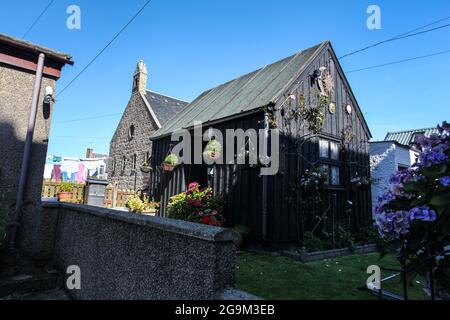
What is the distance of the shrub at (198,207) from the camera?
275 inches

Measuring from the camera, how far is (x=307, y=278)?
14.8ft

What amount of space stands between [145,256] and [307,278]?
3.03 m

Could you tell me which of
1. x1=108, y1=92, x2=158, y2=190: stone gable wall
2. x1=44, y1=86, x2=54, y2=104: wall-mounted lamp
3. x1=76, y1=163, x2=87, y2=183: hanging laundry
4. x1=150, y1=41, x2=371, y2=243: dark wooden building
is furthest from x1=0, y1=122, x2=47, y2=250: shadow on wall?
x1=76, y1=163, x2=87, y2=183: hanging laundry

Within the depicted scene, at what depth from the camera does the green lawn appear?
12.3ft

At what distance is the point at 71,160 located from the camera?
2711cm

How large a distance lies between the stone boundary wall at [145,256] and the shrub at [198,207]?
3.19 m

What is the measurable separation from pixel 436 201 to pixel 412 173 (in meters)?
0.38

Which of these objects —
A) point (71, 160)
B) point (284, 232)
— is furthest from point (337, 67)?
point (71, 160)

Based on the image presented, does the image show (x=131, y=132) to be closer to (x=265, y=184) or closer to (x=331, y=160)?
(x=265, y=184)

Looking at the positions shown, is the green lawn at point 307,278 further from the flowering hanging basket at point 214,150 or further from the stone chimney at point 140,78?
the stone chimney at point 140,78

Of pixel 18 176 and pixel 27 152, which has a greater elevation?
pixel 27 152

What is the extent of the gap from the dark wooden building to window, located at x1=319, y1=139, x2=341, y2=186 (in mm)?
29

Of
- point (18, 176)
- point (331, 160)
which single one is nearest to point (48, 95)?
point (18, 176)

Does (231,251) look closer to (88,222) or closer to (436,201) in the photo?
(436,201)
